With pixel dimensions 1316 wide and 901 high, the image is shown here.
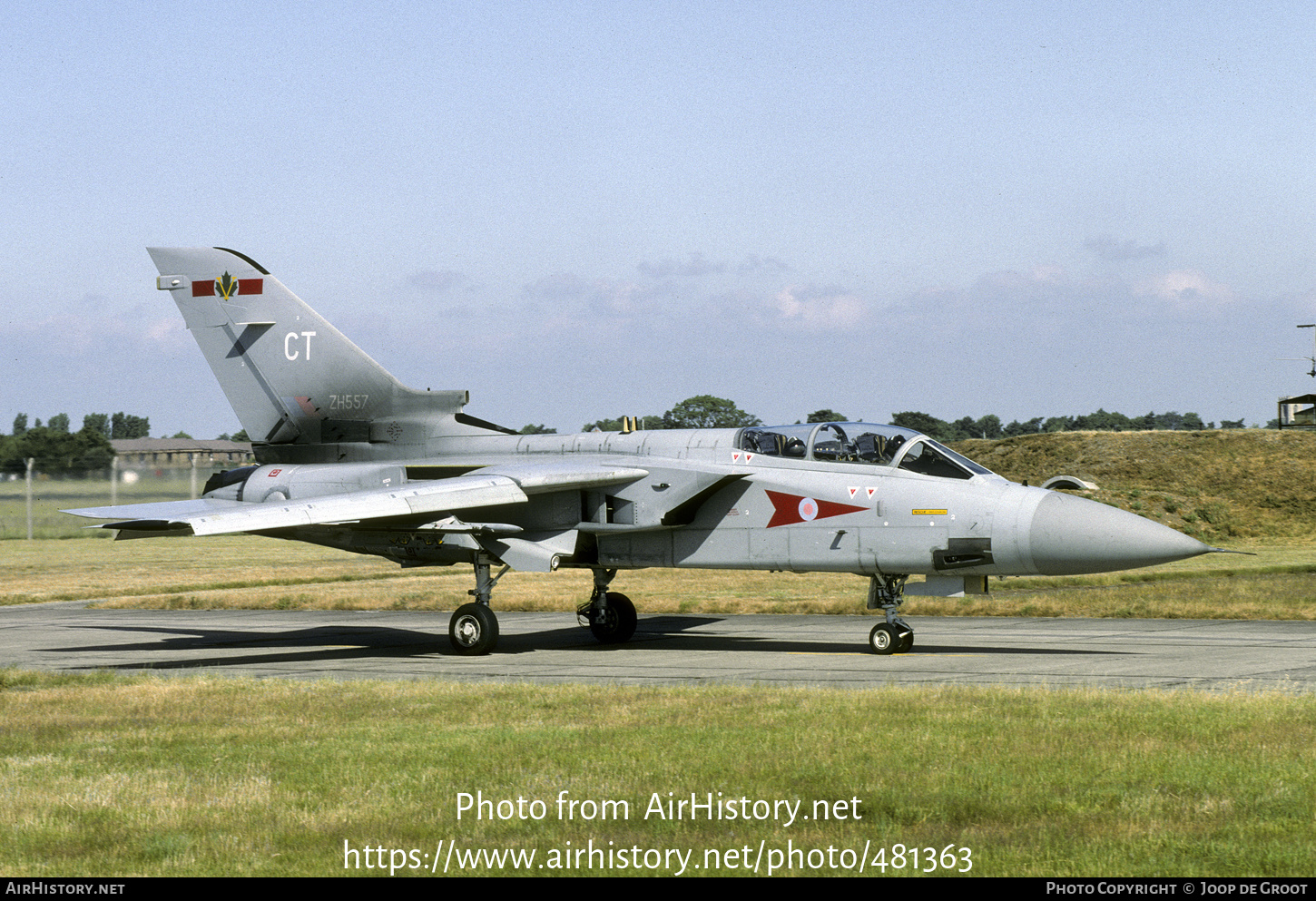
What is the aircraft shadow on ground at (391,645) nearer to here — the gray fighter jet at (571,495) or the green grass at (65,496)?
the gray fighter jet at (571,495)

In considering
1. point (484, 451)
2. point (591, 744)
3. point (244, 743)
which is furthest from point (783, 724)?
point (484, 451)

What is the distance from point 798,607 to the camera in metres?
25.0

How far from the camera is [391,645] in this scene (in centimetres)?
2008

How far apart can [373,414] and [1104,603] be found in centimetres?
1346

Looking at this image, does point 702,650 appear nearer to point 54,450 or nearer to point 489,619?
point 489,619

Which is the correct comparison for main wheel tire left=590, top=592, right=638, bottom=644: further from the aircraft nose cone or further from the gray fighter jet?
the aircraft nose cone

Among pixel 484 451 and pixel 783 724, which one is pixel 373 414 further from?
pixel 783 724

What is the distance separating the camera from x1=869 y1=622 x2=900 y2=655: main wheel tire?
1720 cm

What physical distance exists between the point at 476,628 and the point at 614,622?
256cm

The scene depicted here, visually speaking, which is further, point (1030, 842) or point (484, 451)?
point (484, 451)

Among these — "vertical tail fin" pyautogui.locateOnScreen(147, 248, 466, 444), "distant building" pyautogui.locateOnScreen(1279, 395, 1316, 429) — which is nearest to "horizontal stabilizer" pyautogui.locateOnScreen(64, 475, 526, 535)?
"vertical tail fin" pyautogui.locateOnScreen(147, 248, 466, 444)

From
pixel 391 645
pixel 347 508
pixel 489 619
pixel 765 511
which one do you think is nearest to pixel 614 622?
pixel 489 619

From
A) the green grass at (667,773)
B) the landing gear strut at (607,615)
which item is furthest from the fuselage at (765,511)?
the green grass at (667,773)

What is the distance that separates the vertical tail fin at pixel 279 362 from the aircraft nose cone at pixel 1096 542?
930cm
